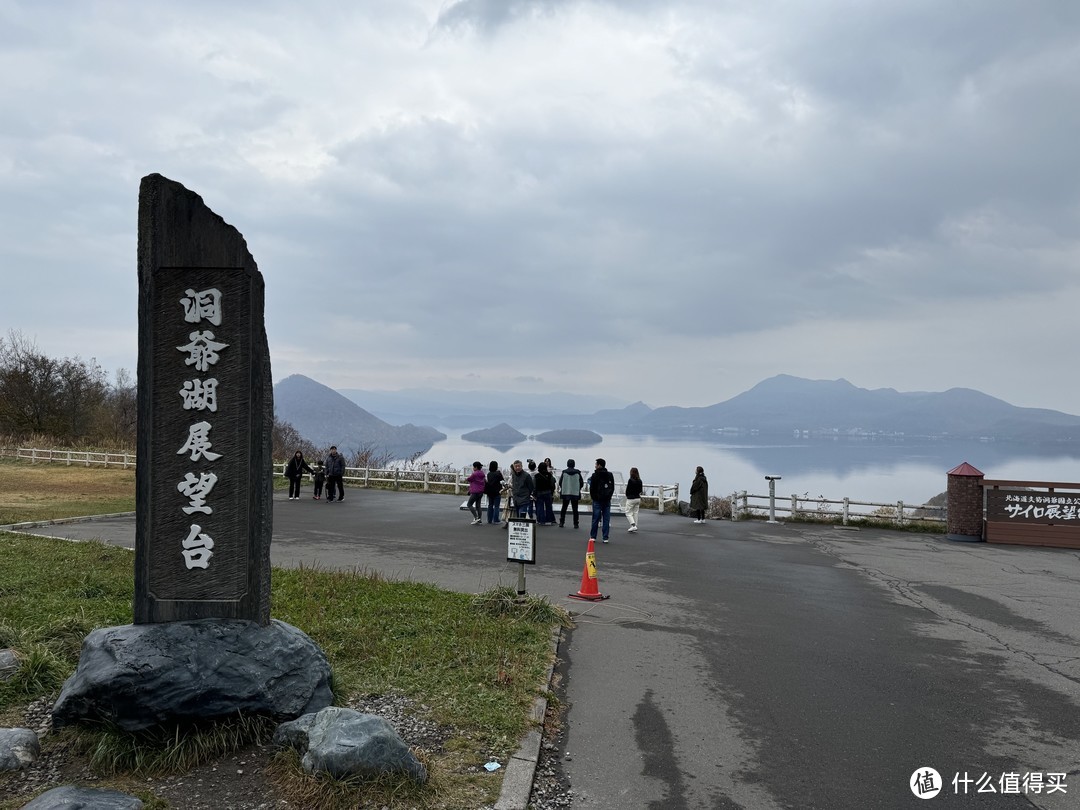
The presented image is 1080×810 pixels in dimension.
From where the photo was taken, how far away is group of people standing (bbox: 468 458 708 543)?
14.5m

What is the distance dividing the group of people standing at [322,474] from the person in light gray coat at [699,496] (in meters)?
10.4

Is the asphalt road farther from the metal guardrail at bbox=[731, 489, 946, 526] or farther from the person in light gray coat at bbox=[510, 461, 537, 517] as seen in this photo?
the metal guardrail at bbox=[731, 489, 946, 526]

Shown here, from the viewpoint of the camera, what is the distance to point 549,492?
16.9 m

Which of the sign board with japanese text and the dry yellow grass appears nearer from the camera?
the sign board with japanese text

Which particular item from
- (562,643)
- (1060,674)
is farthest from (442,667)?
(1060,674)

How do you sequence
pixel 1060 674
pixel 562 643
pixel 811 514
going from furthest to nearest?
pixel 811 514
pixel 562 643
pixel 1060 674

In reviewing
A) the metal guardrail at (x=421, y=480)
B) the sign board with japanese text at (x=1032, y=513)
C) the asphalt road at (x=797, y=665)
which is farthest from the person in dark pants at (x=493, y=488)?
the sign board with japanese text at (x=1032, y=513)

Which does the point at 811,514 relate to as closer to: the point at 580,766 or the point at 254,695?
the point at 580,766

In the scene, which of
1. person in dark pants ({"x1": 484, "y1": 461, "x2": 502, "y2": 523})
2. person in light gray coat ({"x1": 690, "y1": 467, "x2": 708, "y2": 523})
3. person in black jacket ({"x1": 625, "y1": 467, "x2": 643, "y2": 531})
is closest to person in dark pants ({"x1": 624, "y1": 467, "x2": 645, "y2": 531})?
person in black jacket ({"x1": 625, "y1": 467, "x2": 643, "y2": 531})

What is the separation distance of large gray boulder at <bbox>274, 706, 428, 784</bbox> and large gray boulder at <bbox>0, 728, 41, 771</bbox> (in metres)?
1.58

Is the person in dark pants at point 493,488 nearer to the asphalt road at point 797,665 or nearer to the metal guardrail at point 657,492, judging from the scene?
the asphalt road at point 797,665

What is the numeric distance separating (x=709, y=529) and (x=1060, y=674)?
33.5 ft

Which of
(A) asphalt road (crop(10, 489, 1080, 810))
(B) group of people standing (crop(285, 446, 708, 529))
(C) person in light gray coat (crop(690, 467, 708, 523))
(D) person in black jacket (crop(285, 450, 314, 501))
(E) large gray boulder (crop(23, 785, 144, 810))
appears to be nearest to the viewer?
(E) large gray boulder (crop(23, 785, 144, 810))

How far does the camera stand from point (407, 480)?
1018 inches
